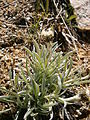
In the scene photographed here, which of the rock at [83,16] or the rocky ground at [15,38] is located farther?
the rock at [83,16]

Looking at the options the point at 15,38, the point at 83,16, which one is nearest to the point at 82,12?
the point at 83,16

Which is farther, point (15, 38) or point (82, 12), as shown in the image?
point (82, 12)

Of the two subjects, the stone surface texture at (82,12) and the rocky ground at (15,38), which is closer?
the rocky ground at (15,38)

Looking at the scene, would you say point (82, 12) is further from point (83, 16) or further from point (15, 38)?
point (15, 38)

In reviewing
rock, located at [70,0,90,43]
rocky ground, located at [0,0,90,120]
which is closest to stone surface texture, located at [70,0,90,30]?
rock, located at [70,0,90,43]

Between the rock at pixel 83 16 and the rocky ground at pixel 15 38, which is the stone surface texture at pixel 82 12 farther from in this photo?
the rocky ground at pixel 15 38

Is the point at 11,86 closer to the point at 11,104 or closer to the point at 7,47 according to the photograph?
the point at 11,104

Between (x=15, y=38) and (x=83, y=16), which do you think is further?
(x=83, y=16)

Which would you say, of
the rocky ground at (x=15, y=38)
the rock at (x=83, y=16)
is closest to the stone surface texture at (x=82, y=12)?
the rock at (x=83, y=16)

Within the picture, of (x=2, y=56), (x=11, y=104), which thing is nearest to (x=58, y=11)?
(x=2, y=56)
